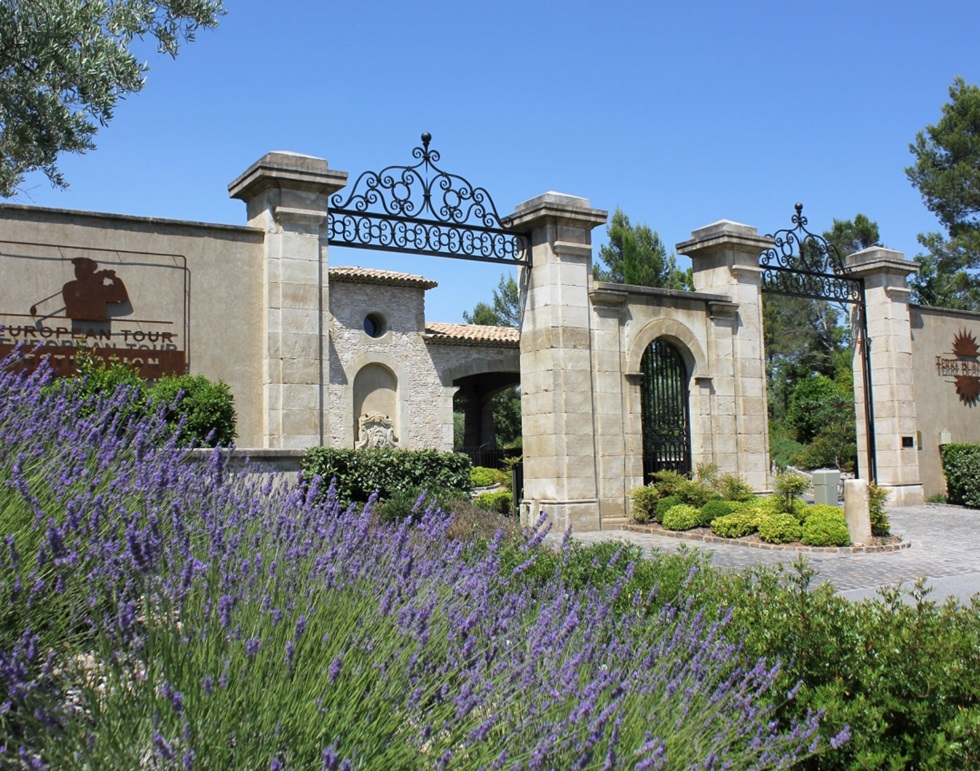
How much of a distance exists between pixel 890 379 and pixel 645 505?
6.82 m

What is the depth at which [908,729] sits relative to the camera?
10.3ft

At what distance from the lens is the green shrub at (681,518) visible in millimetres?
11359

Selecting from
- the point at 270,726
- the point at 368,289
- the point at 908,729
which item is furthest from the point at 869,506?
the point at 368,289

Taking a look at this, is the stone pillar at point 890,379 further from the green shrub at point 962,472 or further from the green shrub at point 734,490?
the green shrub at point 734,490

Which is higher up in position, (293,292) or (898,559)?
(293,292)

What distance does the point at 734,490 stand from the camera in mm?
12211

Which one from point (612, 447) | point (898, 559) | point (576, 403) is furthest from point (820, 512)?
point (576, 403)

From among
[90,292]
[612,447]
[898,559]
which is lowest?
[898,559]

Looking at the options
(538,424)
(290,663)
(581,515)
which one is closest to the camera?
(290,663)

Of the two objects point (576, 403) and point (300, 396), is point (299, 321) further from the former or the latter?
point (576, 403)

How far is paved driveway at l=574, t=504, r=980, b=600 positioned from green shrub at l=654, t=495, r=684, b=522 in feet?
1.82

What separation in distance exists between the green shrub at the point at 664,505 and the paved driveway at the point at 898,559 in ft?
1.82

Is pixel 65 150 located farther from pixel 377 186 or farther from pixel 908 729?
pixel 908 729

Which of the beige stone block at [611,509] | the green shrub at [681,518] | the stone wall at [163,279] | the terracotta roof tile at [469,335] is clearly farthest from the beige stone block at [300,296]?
the terracotta roof tile at [469,335]
